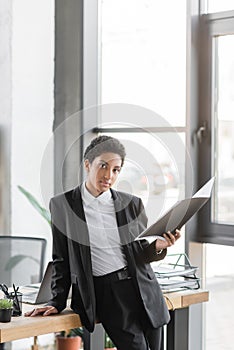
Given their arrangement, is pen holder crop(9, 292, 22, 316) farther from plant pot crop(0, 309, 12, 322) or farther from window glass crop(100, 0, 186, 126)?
window glass crop(100, 0, 186, 126)

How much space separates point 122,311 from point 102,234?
316 millimetres

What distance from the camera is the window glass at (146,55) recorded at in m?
4.34

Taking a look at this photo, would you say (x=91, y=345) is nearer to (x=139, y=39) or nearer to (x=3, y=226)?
(x=3, y=226)

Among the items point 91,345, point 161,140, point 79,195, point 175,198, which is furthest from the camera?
point 161,140

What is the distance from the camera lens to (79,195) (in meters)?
3.28

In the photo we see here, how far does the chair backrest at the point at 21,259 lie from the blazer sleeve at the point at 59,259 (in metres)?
1.01

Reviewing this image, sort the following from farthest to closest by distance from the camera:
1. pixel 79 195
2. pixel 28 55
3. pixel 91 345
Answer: pixel 28 55 < pixel 91 345 < pixel 79 195

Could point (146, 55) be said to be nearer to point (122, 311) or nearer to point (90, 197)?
point (90, 197)

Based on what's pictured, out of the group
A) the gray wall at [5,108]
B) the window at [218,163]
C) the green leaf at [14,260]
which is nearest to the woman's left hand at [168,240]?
the window at [218,163]

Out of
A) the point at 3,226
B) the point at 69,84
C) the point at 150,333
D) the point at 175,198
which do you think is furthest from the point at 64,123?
the point at 150,333

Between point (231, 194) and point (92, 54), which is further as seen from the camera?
point (92, 54)

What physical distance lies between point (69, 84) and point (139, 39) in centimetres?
54

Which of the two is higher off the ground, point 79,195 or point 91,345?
point 79,195

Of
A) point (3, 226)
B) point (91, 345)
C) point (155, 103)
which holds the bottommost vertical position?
point (91, 345)
